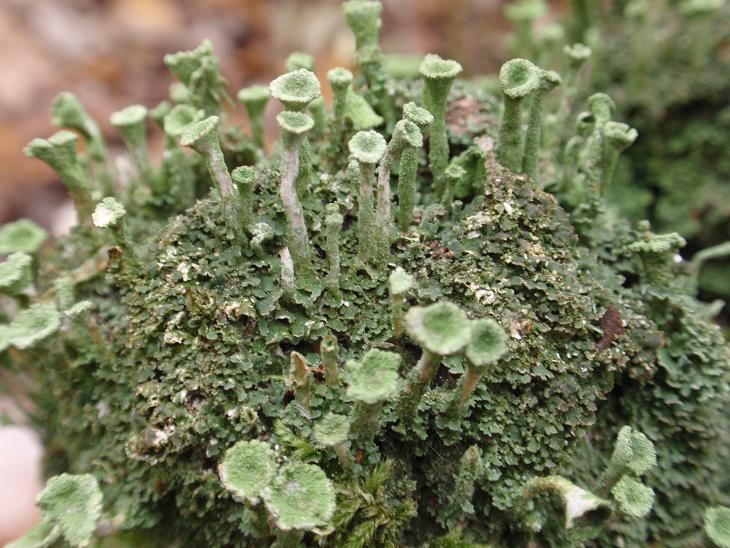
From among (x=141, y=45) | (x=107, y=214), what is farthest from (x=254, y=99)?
(x=141, y=45)

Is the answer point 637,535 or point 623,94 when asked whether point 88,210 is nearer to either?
point 637,535

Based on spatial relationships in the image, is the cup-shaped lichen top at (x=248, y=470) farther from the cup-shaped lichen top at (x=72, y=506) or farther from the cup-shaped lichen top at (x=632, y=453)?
the cup-shaped lichen top at (x=632, y=453)

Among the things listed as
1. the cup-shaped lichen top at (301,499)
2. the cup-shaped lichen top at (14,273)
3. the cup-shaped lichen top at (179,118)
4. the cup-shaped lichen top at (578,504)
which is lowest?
the cup-shaped lichen top at (578,504)

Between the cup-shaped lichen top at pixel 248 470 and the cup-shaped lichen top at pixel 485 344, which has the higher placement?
the cup-shaped lichen top at pixel 485 344

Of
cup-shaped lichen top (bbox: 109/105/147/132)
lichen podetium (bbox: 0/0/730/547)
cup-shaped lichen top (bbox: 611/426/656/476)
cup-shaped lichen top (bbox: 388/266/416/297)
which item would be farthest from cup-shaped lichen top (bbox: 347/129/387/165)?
cup-shaped lichen top (bbox: 109/105/147/132)

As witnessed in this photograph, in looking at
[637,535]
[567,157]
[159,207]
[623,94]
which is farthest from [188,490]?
[623,94]

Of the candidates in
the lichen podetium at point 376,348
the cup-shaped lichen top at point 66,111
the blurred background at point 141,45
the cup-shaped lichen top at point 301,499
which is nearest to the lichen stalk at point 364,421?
the lichen podetium at point 376,348

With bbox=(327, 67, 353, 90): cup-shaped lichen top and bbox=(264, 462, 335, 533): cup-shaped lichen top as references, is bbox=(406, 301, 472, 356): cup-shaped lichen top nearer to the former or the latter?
bbox=(264, 462, 335, 533): cup-shaped lichen top
